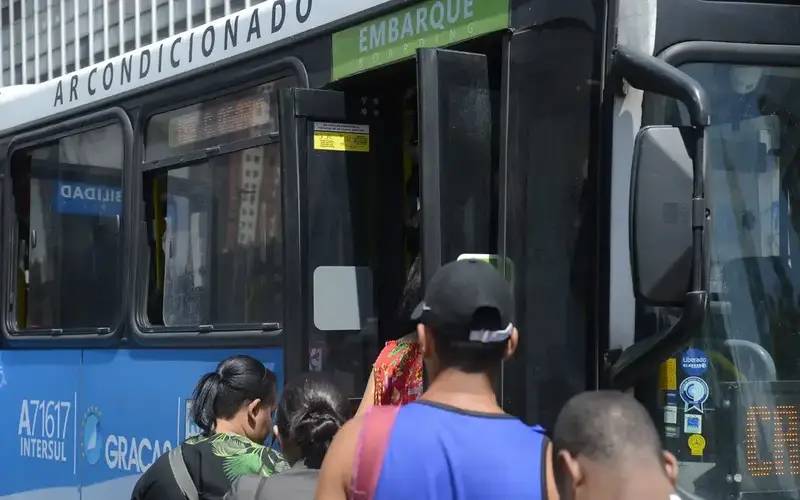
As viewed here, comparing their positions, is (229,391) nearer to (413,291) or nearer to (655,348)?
(413,291)

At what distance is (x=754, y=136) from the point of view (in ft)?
11.4

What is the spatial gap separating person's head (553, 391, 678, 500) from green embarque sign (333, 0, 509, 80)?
1.85m

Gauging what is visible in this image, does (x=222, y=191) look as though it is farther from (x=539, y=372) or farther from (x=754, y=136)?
(x=754, y=136)

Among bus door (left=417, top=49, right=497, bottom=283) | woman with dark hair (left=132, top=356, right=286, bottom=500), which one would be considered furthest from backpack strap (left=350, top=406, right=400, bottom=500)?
bus door (left=417, top=49, right=497, bottom=283)

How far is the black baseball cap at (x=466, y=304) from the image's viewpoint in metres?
2.33

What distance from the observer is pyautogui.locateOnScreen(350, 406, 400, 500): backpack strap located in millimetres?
→ 2283

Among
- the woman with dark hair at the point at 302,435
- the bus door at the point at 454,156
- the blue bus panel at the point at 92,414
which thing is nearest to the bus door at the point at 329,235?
the blue bus panel at the point at 92,414

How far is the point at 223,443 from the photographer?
138 inches

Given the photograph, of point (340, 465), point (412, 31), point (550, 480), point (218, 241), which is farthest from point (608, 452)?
point (218, 241)

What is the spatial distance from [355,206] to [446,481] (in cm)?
227

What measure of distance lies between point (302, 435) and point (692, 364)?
1.08 m

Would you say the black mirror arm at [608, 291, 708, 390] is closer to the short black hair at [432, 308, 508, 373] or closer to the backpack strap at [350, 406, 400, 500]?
the short black hair at [432, 308, 508, 373]

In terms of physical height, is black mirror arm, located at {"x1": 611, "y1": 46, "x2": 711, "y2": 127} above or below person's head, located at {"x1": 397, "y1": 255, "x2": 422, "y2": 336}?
above

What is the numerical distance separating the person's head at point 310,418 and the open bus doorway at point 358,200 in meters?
0.89
